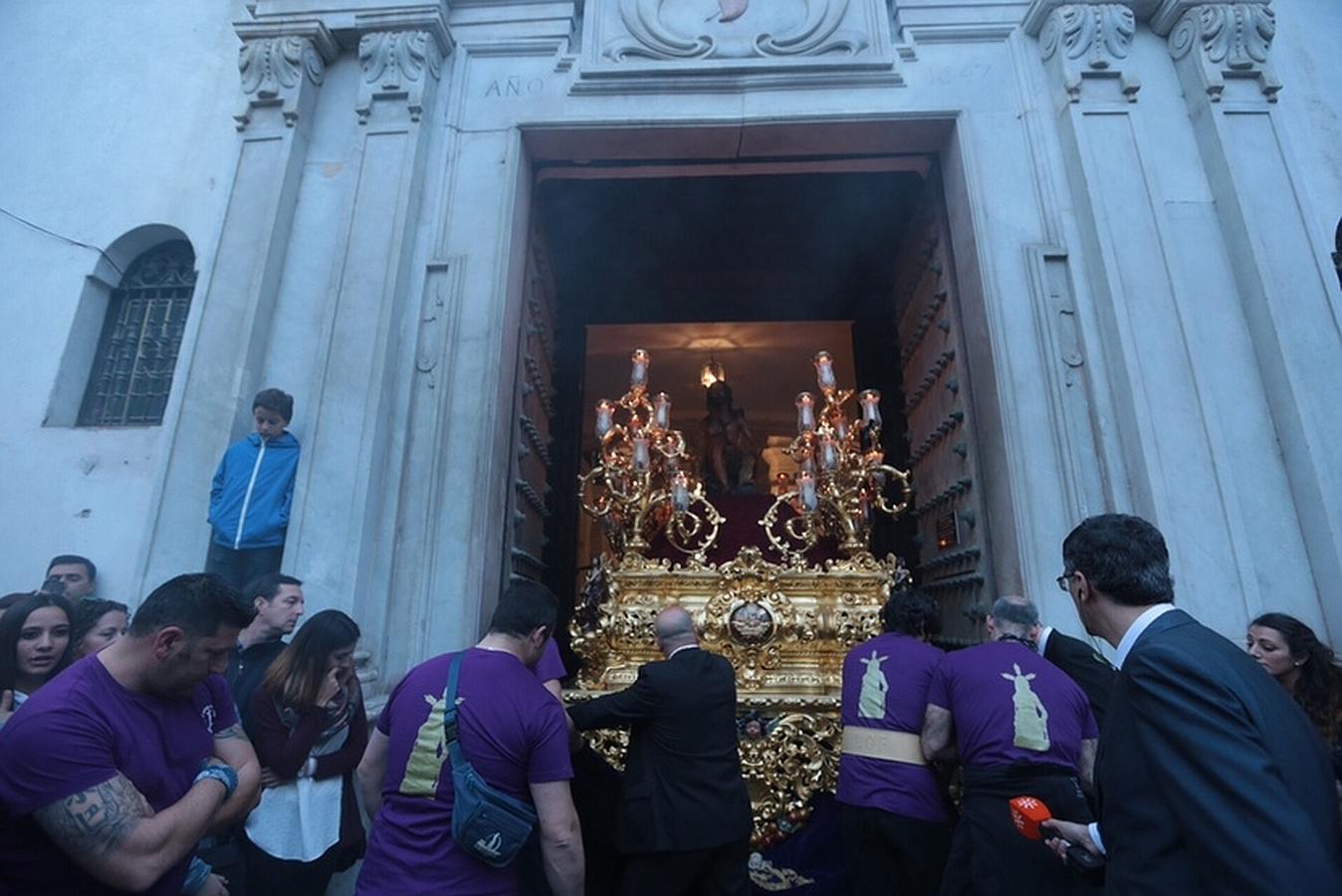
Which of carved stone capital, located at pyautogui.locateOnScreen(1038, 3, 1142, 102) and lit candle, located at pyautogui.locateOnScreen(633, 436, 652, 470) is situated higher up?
carved stone capital, located at pyautogui.locateOnScreen(1038, 3, 1142, 102)

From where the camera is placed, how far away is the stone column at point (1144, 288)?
189 inches

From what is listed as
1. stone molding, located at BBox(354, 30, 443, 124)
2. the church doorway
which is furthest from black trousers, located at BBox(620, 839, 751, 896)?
stone molding, located at BBox(354, 30, 443, 124)

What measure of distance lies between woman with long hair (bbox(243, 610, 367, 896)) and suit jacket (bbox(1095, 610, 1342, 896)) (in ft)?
9.16

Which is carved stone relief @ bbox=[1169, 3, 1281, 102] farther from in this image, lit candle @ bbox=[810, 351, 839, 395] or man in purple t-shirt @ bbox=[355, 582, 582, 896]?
man in purple t-shirt @ bbox=[355, 582, 582, 896]

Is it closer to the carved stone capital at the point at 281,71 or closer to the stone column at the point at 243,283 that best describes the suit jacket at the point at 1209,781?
the stone column at the point at 243,283

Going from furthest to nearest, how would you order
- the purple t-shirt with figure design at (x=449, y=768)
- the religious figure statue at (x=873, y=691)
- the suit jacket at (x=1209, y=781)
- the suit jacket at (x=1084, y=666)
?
the religious figure statue at (x=873, y=691) → the suit jacket at (x=1084, y=666) → the purple t-shirt with figure design at (x=449, y=768) → the suit jacket at (x=1209, y=781)

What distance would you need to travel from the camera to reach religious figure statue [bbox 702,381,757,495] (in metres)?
9.06

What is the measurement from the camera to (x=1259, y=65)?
18.7 feet

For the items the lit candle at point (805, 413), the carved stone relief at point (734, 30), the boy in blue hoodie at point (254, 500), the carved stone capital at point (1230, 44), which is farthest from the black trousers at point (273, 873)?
the carved stone capital at point (1230, 44)

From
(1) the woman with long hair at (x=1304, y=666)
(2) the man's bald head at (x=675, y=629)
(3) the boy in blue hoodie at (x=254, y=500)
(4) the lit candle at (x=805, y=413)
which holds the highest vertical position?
(4) the lit candle at (x=805, y=413)

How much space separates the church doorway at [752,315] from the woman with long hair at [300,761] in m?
2.55

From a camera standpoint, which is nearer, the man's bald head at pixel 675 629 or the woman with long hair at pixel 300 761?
the woman with long hair at pixel 300 761

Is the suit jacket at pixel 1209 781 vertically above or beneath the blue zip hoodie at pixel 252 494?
beneath

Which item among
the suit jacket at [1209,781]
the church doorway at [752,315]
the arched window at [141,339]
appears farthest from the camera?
the arched window at [141,339]
